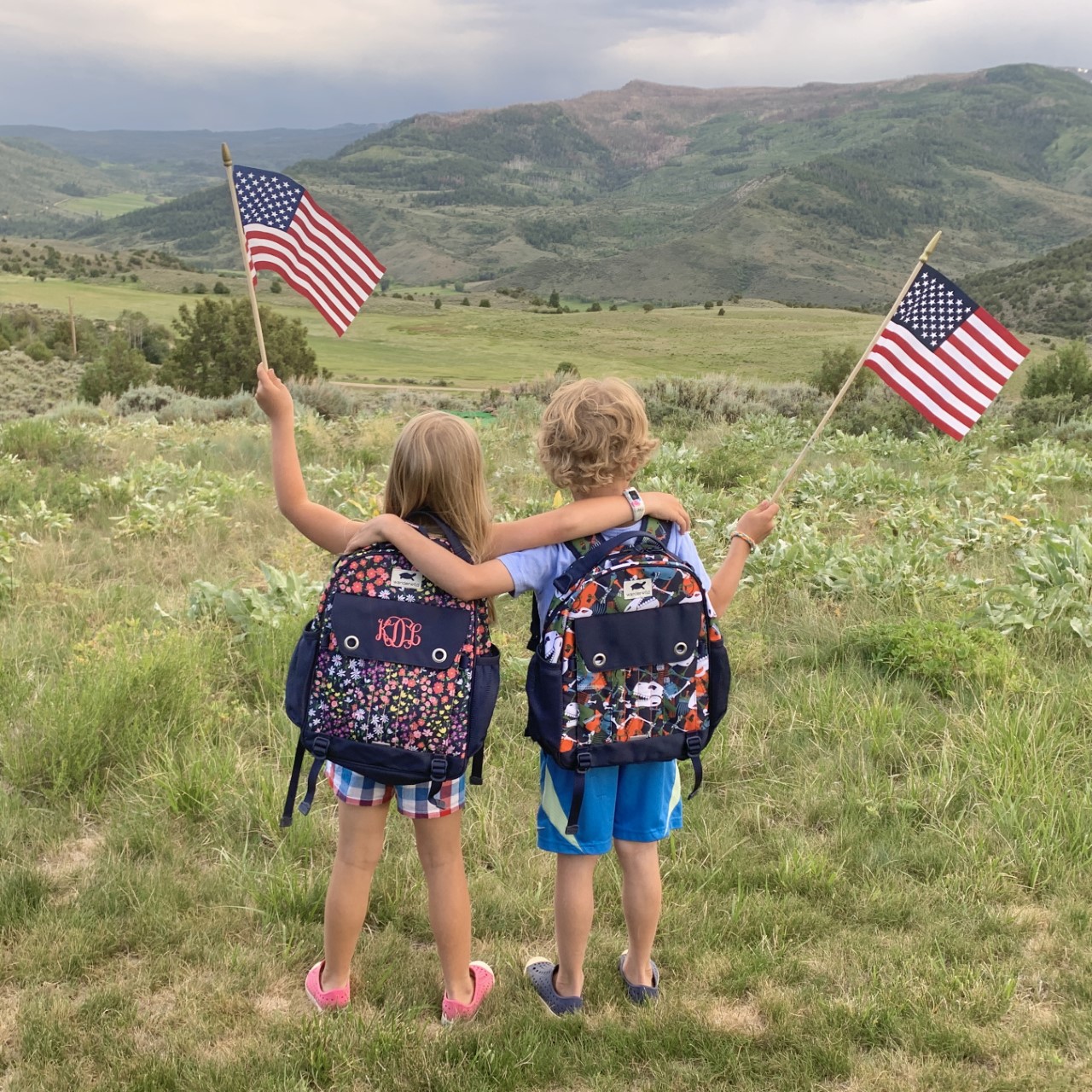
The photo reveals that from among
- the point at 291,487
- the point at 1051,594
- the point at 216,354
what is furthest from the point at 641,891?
the point at 216,354

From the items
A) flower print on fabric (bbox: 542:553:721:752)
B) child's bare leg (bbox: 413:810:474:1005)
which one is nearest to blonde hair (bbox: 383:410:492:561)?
flower print on fabric (bbox: 542:553:721:752)

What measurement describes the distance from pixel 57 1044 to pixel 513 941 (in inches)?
54.0

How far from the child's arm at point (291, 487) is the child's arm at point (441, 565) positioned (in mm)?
211

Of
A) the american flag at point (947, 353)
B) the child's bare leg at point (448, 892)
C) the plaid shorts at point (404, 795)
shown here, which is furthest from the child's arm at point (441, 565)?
the american flag at point (947, 353)

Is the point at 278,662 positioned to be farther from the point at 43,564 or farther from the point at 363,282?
the point at 43,564

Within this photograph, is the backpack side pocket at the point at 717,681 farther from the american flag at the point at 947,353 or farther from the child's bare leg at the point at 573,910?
the american flag at the point at 947,353

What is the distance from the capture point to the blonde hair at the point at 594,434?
256 cm

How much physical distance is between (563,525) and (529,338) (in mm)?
53358

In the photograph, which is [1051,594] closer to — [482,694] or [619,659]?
[619,659]

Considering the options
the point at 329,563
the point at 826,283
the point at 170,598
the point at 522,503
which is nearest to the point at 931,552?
the point at 522,503

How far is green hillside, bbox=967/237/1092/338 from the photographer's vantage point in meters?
64.2

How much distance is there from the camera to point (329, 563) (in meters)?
7.39

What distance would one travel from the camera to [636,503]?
2576 mm

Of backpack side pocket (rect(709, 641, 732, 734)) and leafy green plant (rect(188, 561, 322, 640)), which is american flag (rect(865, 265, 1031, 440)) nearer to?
backpack side pocket (rect(709, 641, 732, 734))
